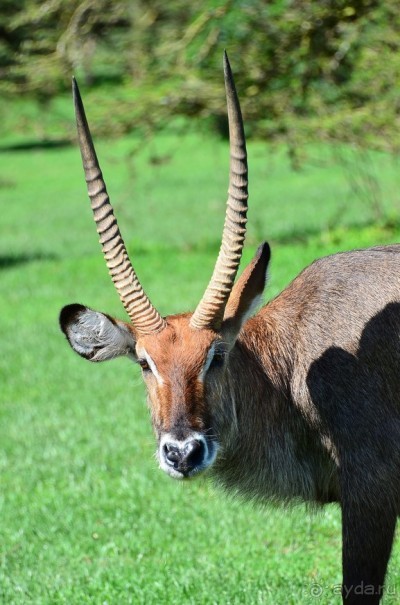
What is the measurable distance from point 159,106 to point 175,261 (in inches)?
104

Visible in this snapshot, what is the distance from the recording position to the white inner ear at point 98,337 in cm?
485

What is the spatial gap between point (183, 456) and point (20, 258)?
1467 cm

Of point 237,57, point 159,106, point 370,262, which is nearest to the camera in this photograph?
point 370,262

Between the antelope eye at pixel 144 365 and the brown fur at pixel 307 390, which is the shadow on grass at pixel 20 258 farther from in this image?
the antelope eye at pixel 144 365

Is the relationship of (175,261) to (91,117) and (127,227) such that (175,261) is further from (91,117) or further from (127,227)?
(127,227)

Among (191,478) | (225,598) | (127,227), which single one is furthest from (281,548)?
(127,227)

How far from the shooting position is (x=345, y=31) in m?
12.5

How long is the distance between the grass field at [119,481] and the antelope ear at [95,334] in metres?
0.55

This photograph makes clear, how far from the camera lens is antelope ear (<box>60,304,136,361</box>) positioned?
4848 millimetres

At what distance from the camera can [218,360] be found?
187 inches

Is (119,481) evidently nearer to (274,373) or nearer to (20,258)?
(274,373)

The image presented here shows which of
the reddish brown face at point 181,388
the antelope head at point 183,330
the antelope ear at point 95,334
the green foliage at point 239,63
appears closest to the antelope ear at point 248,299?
the antelope head at point 183,330

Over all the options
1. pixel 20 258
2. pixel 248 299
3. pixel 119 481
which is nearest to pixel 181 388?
pixel 248 299

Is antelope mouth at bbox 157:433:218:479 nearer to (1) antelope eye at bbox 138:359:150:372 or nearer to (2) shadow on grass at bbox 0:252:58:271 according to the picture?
(1) antelope eye at bbox 138:359:150:372
